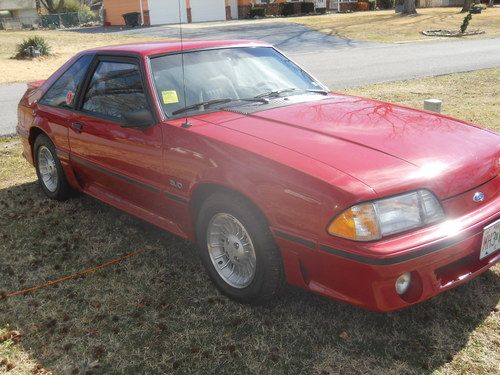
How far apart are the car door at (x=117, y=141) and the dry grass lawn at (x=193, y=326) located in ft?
1.63

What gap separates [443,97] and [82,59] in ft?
23.3

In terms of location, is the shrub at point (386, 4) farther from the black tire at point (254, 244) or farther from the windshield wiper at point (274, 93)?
the black tire at point (254, 244)

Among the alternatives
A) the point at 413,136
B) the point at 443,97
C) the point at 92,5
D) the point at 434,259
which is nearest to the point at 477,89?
the point at 443,97

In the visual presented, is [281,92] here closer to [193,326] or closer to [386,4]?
[193,326]

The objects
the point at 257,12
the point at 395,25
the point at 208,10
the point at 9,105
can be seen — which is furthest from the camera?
the point at 257,12

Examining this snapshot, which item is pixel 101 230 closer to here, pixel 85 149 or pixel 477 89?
pixel 85 149

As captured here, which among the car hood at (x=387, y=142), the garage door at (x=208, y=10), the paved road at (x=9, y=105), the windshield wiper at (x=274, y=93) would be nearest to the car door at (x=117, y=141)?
the car hood at (x=387, y=142)

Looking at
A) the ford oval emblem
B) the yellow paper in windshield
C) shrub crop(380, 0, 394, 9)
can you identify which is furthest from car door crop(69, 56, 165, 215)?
shrub crop(380, 0, 394, 9)

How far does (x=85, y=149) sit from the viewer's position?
4277 mm

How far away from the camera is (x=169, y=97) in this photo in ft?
11.8

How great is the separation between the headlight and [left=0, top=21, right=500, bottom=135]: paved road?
7032mm

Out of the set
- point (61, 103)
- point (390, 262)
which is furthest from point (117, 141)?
point (390, 262)

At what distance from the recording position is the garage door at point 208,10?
39.1 m

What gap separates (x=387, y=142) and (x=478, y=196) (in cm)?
57
